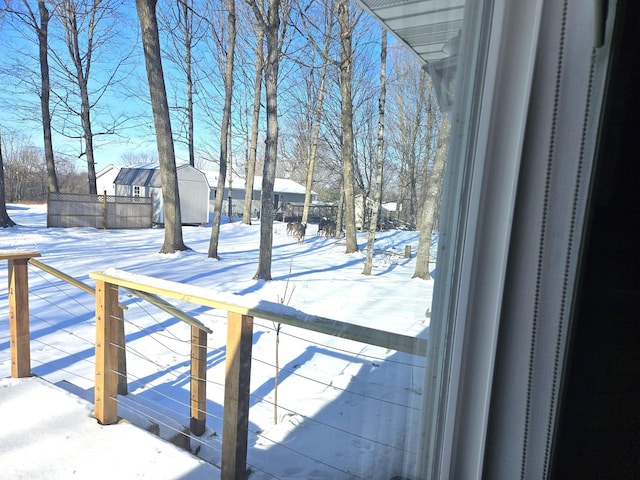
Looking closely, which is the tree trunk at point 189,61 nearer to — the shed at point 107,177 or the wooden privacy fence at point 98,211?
the wooden privacy fence at point 98,211

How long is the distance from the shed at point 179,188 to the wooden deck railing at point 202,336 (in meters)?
13.8

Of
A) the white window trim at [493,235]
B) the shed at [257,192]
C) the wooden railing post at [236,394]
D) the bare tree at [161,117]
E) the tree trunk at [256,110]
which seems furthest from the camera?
the shed at [257,192]

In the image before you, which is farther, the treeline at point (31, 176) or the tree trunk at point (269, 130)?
the treeline at point (31, 176)

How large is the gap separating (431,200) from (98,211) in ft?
48.3

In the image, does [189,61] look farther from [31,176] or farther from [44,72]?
[31,176]

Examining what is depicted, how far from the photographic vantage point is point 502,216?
2.04ft

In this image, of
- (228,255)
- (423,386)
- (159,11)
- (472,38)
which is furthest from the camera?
(159,11)

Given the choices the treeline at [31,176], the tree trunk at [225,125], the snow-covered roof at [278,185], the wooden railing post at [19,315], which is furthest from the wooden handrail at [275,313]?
the snow-covered roof at [278,185]

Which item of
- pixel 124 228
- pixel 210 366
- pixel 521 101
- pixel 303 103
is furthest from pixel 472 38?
pixel 124 228

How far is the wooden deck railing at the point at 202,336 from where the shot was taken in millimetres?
1282

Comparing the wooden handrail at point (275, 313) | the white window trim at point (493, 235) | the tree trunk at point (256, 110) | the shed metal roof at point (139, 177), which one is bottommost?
the wooden handrail at point (275, 313)

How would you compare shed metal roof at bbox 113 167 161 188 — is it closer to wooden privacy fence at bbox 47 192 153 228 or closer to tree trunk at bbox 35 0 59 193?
wooden privacy fence at bbox 47 192 153 228

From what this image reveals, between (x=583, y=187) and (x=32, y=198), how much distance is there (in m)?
25.1

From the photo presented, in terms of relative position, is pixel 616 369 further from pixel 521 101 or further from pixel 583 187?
pixel 521 101
